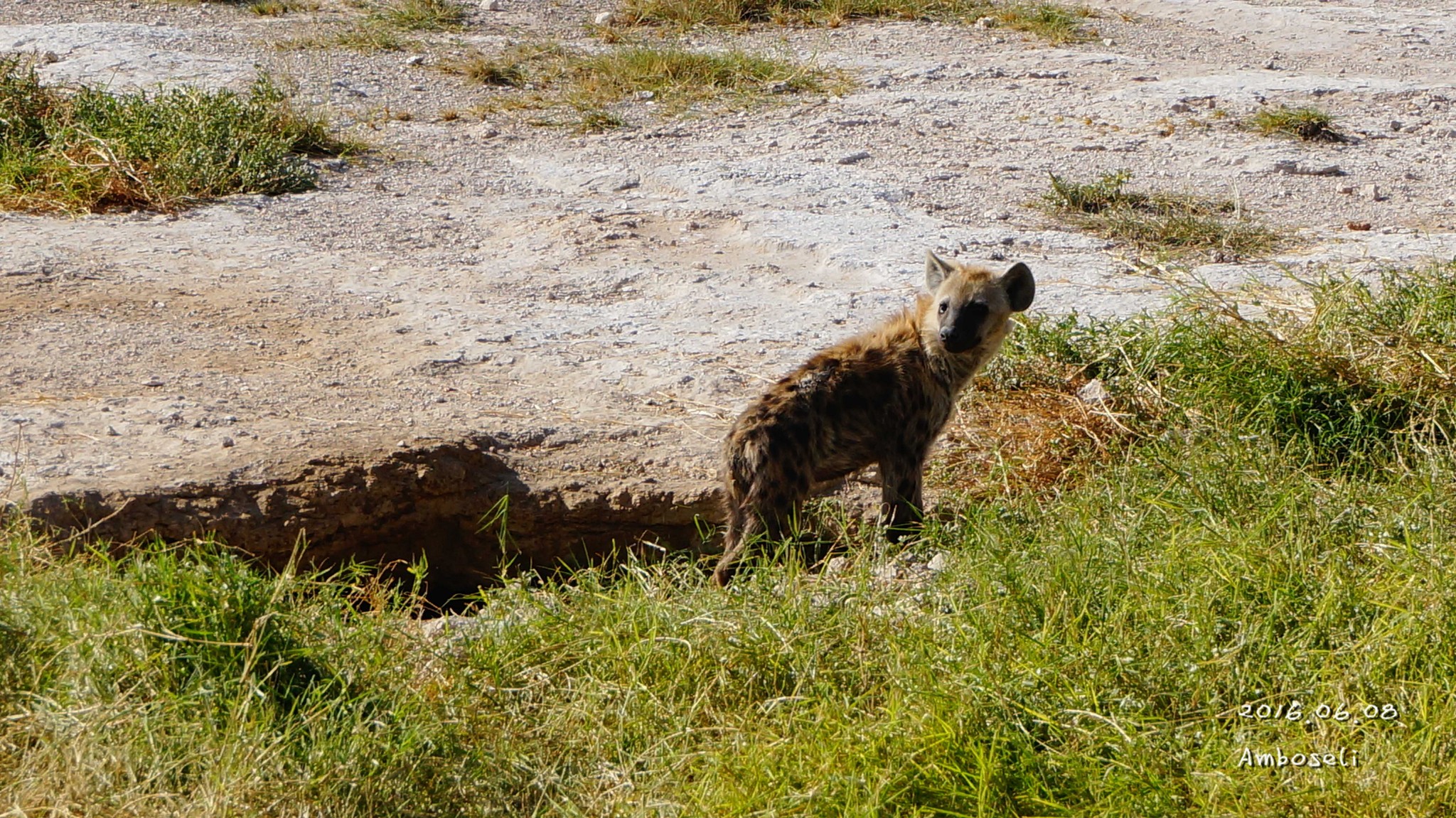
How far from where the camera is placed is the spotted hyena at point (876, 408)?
146 inches

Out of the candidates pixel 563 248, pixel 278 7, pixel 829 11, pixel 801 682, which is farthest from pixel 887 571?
pixel 278 7

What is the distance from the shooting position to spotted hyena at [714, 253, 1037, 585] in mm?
3709

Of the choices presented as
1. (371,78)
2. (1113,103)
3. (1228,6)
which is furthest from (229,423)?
(1228,6)

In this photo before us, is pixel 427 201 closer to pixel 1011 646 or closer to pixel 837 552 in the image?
pixel 837 552

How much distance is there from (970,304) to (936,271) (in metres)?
0.29

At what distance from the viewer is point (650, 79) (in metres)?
8.17

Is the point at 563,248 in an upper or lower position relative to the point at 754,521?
upper

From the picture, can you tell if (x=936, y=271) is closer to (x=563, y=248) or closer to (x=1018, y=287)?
(x=1018, y=287)

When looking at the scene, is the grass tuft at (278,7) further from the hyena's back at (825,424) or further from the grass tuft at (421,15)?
the hyena's back at (825,424)

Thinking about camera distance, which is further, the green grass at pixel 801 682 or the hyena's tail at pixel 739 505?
the hyena's tail at pixel 739 505

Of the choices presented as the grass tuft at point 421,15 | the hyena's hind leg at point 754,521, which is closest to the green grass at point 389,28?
the grass tuft at point 421,15

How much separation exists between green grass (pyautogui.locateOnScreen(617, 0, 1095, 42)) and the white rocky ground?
0.79ft

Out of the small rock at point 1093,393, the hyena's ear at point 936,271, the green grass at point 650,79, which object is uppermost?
the green grass at point 650,79

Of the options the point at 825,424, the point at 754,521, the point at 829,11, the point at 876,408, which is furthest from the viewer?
the point at 829,11
